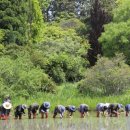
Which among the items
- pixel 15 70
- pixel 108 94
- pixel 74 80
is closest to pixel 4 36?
pixel 74 80

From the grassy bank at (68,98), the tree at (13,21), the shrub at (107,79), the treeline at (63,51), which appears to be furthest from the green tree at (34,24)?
the shrub at (107,79)

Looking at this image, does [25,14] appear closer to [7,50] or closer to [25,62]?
[7,50]

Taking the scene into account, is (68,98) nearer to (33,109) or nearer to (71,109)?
(71,109)

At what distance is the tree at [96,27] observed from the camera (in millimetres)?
44906

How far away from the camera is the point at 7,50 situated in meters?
37.9

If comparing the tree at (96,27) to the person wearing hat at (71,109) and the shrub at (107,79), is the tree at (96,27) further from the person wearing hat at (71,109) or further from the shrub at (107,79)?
the person wearing hat at (71,109)

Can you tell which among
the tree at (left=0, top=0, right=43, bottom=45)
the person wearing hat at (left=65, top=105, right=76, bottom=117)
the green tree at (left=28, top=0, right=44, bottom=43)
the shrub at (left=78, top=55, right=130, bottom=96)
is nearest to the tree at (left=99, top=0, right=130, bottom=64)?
the tree at (left=0, top=0, right=43, bottom=45)

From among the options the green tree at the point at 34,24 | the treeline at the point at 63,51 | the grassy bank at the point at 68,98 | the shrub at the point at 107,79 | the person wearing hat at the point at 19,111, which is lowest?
the person wearing hat at the point at 19,111

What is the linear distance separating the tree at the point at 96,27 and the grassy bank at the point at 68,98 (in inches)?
332

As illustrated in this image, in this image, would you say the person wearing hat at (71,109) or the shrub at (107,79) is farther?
the shrub at (107,79)

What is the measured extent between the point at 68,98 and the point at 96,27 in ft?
52.4

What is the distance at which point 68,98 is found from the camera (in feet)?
103

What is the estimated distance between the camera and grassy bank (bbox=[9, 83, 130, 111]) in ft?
92.3

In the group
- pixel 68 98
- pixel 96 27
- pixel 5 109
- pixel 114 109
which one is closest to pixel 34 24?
pixel 96 27
